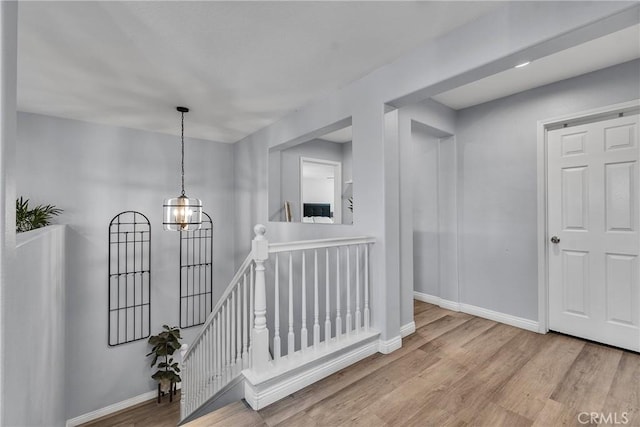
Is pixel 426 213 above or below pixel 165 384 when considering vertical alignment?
above

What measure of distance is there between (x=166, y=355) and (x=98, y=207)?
7.53ft

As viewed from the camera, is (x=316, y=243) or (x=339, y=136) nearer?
(x=316, y=243)

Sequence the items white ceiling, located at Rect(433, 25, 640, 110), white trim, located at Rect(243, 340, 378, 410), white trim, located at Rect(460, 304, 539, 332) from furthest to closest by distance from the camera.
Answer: white trim, located at Rect(460, 304, 539, 332), white ceiling, located at Rect(433, 25, 640, 110), white trim, located at Rect(243, 340, 378, 410)

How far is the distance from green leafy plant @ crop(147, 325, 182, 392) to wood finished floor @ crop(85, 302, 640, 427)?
3.00m

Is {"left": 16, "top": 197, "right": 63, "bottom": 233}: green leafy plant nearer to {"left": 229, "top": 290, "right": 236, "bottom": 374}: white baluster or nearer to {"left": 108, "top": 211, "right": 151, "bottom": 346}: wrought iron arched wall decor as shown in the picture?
{"left": 108, "top": 211, "right": 151, "bottom": 346}: wrought iron arched wall decor

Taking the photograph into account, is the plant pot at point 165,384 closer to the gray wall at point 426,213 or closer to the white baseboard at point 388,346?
the white baseboard at point 388,346

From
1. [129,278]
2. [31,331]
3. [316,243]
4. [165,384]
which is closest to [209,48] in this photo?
[316,243]

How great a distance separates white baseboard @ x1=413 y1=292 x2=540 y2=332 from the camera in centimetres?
283

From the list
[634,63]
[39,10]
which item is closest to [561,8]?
[634,63]

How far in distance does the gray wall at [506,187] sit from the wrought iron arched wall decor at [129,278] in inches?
172

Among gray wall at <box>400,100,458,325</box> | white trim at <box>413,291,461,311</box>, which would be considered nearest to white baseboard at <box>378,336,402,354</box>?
gray wall at <box>400,100,458,325</box>

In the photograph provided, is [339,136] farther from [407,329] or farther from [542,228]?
[407,329]

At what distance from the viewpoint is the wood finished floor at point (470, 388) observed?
1.63 meters

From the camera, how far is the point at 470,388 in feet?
6.16
